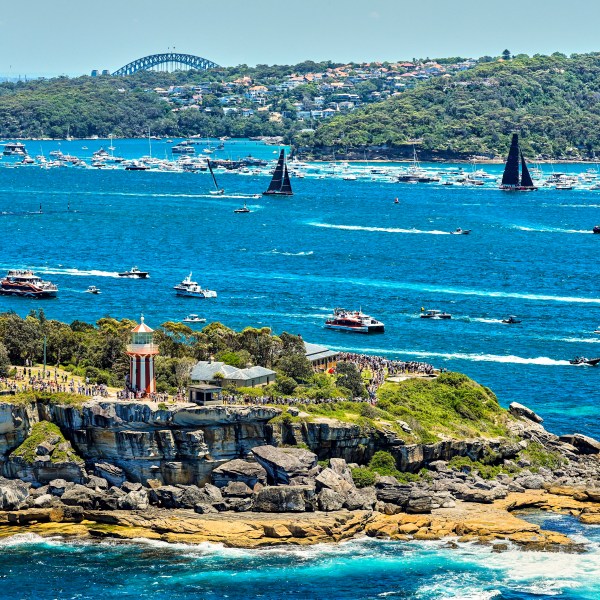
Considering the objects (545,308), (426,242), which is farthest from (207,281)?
(426,242)

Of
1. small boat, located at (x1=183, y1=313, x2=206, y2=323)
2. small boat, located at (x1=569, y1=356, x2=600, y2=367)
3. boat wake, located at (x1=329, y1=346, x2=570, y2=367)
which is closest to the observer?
boat wake, located at (x1=329, y1=346, x2=570, y2=367)

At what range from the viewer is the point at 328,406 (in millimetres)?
75750

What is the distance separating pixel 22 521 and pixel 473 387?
1143 inches

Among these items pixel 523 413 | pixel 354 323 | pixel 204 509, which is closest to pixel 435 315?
pixel 354 323

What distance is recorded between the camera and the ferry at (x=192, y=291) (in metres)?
132

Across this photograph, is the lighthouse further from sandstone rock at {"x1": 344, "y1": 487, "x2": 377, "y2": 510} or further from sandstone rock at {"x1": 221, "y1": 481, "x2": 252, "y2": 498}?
sandstone rock at {"x1": 344, "y1": 487, "x2": 377, "y2": 510}

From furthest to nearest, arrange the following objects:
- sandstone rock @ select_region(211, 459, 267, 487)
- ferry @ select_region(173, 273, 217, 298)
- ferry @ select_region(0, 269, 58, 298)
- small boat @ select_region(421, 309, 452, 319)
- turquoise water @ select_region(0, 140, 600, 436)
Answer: ferry @ select_region(173, 273, 217, 298) < ferry @ select_region(0, 269, 58, 298) < small boat @ select_region(421, 309, 452, 319) < turquoise water @ select_region(0, 140, 600, 436) < sandstone rock @ select_region(211, 459, 267, 487)

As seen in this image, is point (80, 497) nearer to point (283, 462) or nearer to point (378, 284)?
point (283, 462)

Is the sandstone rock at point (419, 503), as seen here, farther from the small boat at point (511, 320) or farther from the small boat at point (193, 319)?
the small boat at point (511, 320)

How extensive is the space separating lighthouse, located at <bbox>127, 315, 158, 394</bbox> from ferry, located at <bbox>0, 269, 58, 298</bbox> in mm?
55657

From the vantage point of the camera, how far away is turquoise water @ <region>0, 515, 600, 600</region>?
200 ft

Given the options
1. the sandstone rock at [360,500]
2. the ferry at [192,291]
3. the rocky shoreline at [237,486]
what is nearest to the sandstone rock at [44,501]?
the rocky shoreline at [237,486]

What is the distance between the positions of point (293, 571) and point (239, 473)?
8.18m

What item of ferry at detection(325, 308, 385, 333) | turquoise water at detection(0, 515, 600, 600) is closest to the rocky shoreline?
turquoise water at detection(0, 515, 600, 600)
